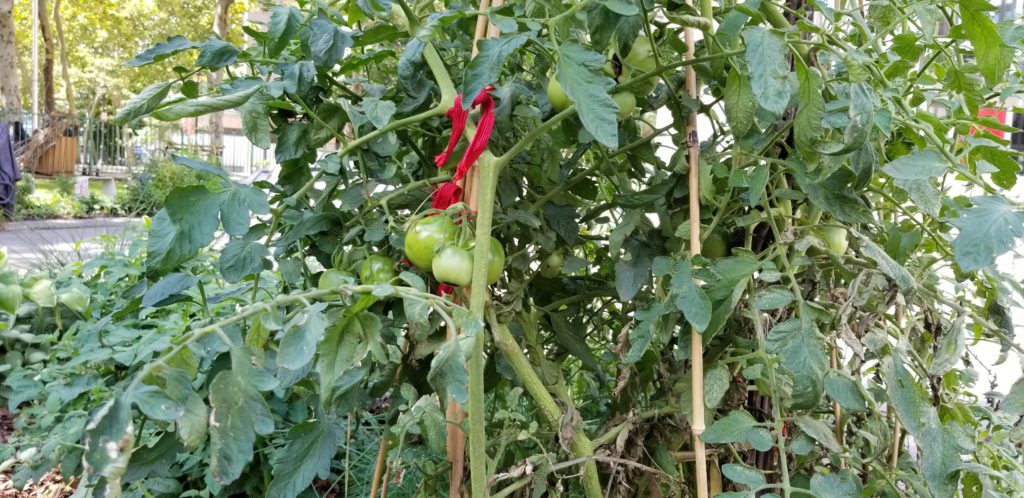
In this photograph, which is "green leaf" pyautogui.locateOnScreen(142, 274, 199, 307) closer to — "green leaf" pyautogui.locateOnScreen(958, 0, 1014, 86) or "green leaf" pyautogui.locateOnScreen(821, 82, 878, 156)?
"green leaf" pyautogui.locateOnScreen(821, 82, 878, 156)

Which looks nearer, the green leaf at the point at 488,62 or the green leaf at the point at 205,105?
the green leaf at the point at 488,62

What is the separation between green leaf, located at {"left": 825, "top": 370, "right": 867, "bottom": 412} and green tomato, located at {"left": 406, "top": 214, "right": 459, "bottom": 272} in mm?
474

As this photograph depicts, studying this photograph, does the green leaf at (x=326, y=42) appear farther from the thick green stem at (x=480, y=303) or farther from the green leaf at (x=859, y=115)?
the green leaf at (x=859, y=115)

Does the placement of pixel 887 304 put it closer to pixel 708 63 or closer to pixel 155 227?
pixel 708 63

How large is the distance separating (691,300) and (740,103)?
234 millimetres

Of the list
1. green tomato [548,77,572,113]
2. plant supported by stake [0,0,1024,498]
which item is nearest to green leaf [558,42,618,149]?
plant supported by stake [0,0,1024,498]

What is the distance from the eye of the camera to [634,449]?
1.11 metres

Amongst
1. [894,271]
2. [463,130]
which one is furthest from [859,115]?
[463,130]

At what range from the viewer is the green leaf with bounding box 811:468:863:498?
84 centimetres

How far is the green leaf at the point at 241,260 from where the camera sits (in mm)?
995

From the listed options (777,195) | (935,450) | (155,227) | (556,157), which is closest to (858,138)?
(777,195)

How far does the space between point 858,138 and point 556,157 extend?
0.50 metres

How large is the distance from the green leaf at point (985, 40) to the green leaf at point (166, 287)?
1.00 metres

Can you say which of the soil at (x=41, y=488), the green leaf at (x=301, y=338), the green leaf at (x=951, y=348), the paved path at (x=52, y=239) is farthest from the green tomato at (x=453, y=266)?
the paved path at (x=52, y=239)
